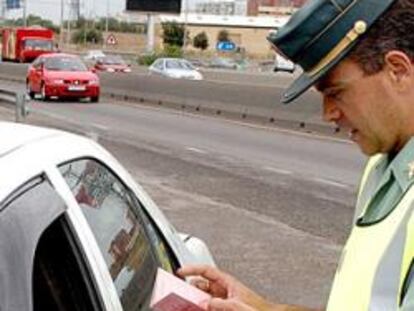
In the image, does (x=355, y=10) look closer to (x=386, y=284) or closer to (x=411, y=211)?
(x=411, y=211)

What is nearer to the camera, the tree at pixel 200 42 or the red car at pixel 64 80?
the red car at pixel 64 80

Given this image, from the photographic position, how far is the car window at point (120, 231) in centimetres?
280

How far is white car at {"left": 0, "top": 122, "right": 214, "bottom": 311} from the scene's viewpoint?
2109 millimetres

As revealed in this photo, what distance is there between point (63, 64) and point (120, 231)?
103ft

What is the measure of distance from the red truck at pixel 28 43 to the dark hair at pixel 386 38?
64037 mm

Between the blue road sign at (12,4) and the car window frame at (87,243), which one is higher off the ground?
the car window frame at (87,243)

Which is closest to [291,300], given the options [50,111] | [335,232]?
[335,232]

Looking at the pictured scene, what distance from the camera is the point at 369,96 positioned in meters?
2.04

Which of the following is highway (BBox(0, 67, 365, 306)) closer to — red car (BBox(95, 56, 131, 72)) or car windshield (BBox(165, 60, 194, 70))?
car windshield (BBox(165, 60, 194, 70))

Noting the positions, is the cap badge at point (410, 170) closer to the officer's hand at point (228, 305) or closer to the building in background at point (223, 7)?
the officer's hand at point (228, 305)

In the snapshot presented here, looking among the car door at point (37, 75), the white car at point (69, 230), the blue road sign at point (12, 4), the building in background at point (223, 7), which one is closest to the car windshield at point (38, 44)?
the blue road sign at point (12, 4)

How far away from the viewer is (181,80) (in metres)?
33.2

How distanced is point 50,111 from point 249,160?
12331 millimetres

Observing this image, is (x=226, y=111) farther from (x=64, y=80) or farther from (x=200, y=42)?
(x=200, y=42)
